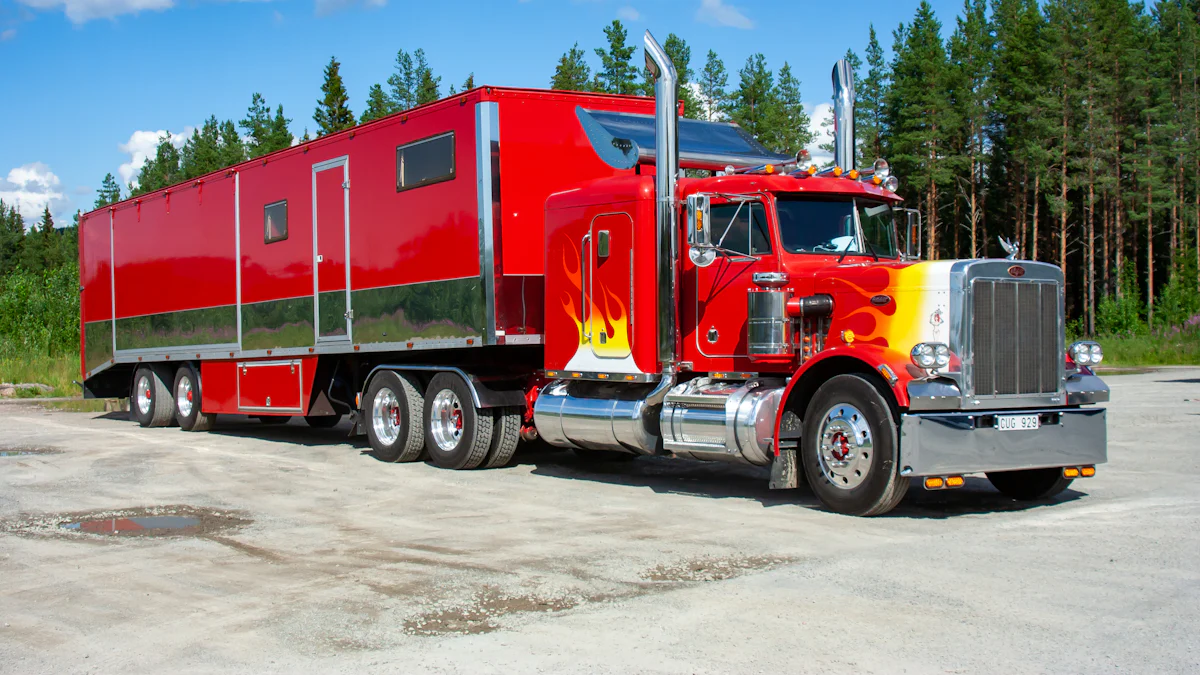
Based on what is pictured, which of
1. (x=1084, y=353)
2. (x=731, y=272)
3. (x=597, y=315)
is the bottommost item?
(x=1084, y=353)

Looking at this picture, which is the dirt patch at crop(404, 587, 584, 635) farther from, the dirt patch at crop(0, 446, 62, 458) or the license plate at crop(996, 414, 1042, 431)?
the dirt patch at crop(0, 446, 62, 458)

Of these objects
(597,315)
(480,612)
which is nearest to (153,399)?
(597,315)

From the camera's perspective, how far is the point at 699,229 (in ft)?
32.2

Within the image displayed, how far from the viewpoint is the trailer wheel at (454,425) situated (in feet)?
40.2

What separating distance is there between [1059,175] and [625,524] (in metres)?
54.1

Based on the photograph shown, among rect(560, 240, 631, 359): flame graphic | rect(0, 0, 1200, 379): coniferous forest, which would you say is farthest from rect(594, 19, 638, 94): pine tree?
rect(560, 240, 631, 359): flame graphic

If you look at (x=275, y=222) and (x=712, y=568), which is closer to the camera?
(x=712, y=568)

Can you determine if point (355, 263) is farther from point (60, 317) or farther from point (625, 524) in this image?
point (60, 317)

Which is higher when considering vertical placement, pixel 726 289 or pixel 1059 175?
pixel 1059 175

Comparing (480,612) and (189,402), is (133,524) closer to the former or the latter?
(480,612)

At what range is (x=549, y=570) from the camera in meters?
6.96

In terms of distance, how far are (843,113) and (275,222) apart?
7981 mm

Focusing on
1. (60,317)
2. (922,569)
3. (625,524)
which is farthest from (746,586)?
(60,317)

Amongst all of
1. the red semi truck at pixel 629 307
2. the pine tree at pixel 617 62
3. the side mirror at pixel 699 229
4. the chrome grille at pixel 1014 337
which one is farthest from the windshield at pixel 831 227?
the pine tree at pixel 617 62
